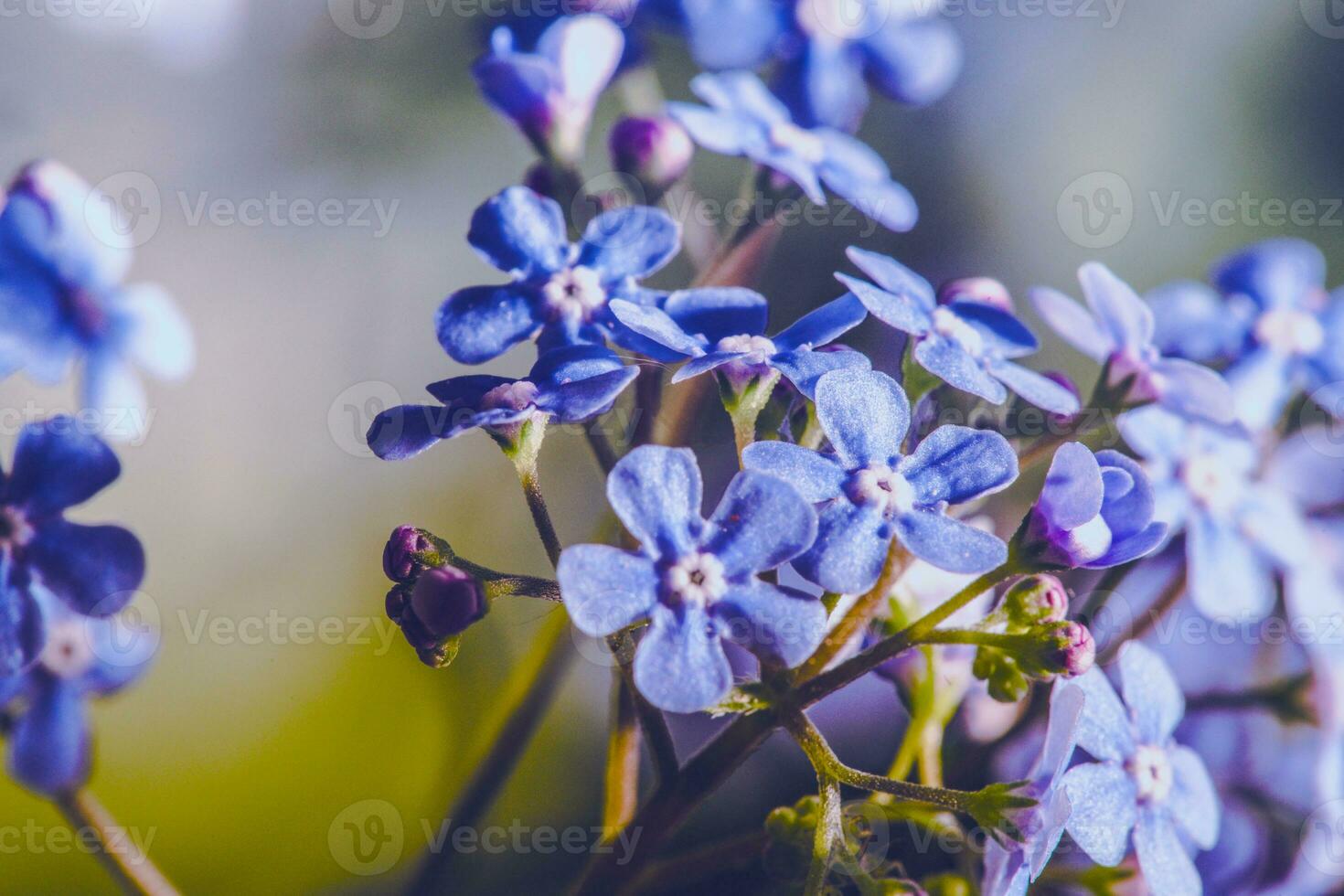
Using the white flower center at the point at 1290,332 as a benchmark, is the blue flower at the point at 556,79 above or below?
above

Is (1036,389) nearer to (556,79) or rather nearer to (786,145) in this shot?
(786,145)

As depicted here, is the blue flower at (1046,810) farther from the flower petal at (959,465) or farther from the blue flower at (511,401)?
the blue flower at (511,401)

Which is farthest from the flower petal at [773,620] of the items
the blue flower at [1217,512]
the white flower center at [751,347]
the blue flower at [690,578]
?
the blue flower at [1217,512]

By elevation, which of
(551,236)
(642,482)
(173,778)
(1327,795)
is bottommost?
(1327,795)

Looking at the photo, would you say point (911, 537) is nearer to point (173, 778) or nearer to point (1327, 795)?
point (1327, 795)

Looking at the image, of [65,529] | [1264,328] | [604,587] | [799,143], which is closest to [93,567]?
[65,529]

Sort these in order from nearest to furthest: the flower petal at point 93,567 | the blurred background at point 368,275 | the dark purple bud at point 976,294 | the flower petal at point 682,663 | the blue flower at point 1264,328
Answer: the flower petal at point 682,663, the flower petal at point 93,567, the dark purple bud at point 976,294, the blue flower at point 1264,328, the blurred background at point 368,275

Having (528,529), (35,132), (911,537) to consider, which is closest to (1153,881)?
(911,537)

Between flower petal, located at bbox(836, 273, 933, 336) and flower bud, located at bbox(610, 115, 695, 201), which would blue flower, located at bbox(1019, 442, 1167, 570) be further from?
flower bud, located at bbox(610, 115, 695, 201)
